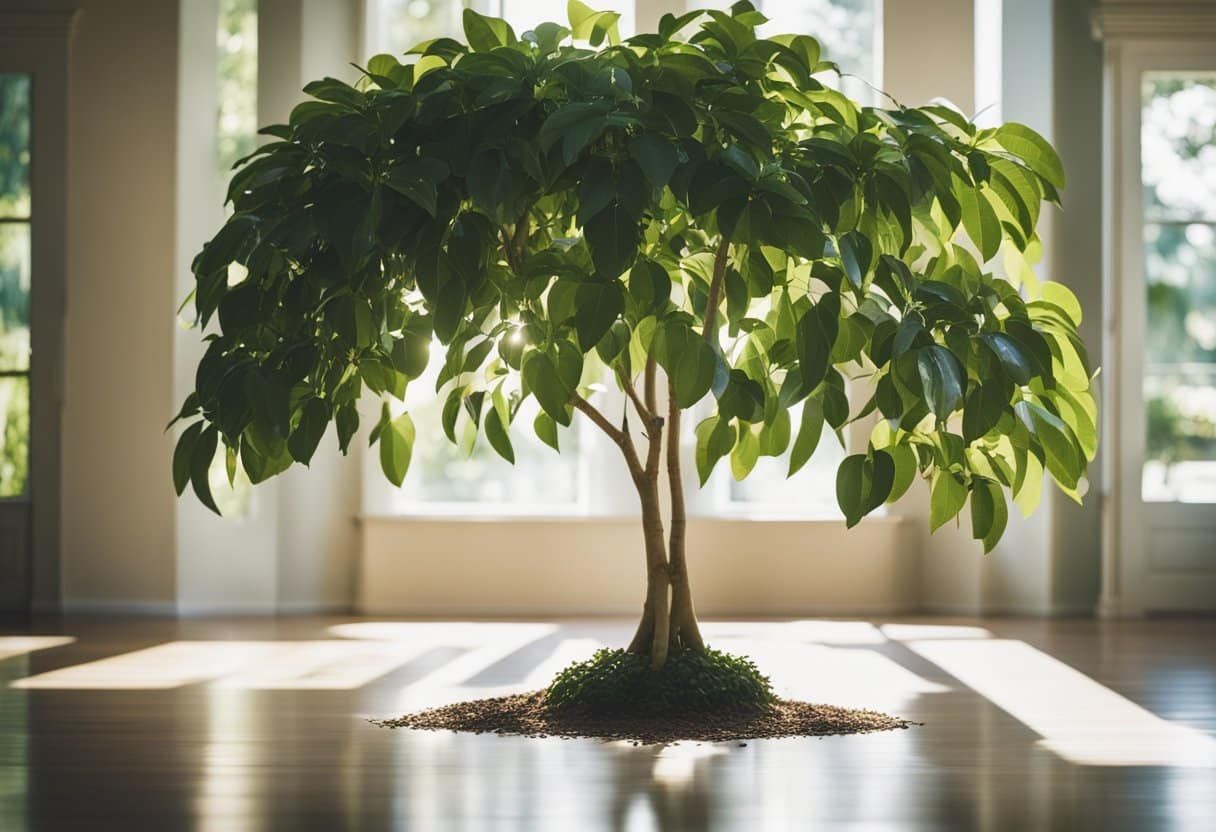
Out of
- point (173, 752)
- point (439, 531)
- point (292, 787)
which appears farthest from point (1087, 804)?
point (439, 531)

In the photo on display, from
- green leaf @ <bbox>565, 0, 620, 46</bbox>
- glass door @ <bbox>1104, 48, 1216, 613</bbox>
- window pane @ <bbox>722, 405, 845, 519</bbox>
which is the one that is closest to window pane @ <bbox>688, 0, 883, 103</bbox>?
glass door @ <bbox>1104, 48, 1216, 613</bbox>

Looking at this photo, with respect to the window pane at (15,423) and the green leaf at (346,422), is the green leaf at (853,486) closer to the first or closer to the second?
the green leaf at (346,422)

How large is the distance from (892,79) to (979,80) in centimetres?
43

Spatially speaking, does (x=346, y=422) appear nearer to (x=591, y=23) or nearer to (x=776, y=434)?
(x=776, y=434)

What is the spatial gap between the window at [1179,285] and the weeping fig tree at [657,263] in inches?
140

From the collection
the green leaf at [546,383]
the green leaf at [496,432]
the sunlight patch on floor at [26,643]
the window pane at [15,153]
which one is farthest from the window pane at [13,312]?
the green leaf at [546,383]

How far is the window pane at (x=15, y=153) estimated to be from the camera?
20.0 ft

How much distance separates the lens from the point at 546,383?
2.57 meters

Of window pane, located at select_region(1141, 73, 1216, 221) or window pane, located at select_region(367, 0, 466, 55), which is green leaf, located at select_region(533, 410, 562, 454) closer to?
window pane, located at select_region(367, 0, 466, 55)

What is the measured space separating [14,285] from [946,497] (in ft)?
15.9

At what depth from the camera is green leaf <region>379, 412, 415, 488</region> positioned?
294cm

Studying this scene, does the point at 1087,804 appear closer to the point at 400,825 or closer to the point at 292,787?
the point at 400,825

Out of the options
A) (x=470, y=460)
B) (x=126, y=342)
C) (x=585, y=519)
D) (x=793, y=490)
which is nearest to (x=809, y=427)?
(x=585, y=519)

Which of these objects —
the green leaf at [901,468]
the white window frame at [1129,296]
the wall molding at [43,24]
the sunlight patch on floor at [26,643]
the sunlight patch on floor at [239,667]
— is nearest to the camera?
the green leaf at [901,468]
